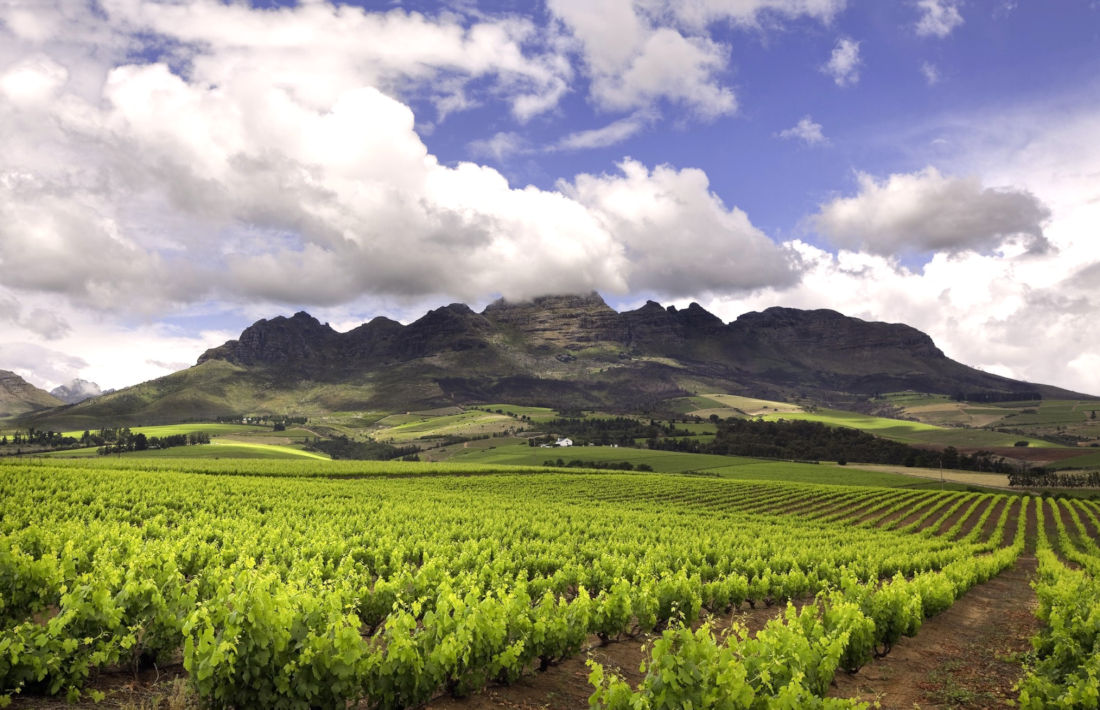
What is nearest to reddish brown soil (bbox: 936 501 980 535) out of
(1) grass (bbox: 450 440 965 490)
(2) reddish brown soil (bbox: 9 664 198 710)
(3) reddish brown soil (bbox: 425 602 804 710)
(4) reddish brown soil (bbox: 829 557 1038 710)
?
(1) grass (bbox: 450 440 965 490)

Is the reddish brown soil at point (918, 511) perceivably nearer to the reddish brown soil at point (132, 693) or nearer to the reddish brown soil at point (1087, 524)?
the reddish brown soil at point (1087, 524)

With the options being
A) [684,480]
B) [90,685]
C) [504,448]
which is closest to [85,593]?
[90,685]

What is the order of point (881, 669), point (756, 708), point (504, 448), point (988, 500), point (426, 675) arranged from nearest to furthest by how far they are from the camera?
1. point (756, 708)
2. point (426, 675)
3. point (881, 669)
4. point (988, 500)
5. point (504, 448)

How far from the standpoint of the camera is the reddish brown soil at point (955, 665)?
47.6ft

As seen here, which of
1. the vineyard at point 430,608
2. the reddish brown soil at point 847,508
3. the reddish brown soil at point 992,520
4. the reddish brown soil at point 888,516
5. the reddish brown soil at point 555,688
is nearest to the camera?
the vineyard at point 430,608

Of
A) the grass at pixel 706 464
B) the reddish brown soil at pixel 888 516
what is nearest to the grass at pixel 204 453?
the grass at pixel 706 464

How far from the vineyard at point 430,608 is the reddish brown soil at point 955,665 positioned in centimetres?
69

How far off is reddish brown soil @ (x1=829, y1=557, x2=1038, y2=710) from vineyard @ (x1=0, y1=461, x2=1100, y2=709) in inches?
27.0

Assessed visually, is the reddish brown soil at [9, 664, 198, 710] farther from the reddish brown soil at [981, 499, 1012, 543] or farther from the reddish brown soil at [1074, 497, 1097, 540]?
the reddish brown soil at [1074, 497, 1097, 540]

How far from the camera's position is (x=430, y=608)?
15.3 metres

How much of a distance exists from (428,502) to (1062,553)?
57685 mm

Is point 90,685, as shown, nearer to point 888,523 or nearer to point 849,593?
point 849,593

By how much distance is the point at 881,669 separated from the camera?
17062mm

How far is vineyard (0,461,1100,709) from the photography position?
9742 millimetres
